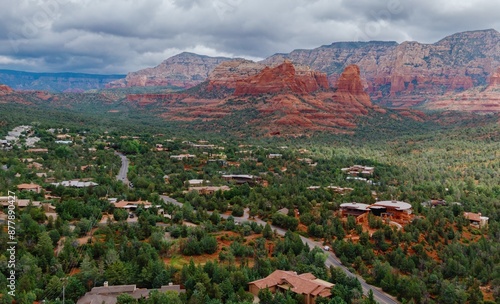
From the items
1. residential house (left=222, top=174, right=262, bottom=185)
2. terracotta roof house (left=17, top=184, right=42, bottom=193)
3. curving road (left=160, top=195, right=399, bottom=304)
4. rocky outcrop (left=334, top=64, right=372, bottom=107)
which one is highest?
rocky outcrop (left=334, top=64, right=372, bottom=107)

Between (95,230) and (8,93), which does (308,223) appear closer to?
(95,230)

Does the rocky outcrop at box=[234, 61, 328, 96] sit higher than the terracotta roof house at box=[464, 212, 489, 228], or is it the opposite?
the rocky outcrop at box=[234, 61, 328, 96]

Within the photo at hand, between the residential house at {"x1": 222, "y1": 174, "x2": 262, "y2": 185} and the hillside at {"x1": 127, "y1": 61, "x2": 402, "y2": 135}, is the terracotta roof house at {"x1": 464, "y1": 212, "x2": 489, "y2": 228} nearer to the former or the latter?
the residential house at {"x1": 222, "y1": 174, "x2": 262, "y2": 185}

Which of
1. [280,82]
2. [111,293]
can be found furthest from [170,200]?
[280,82]

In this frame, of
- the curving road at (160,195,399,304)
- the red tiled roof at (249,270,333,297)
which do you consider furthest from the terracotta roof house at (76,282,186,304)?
the curving road at (160,195,399,304)

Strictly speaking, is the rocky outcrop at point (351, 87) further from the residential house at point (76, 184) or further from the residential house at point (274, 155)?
the residential house at point (76, 184)

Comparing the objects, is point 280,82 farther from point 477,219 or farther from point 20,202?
point 20,202
